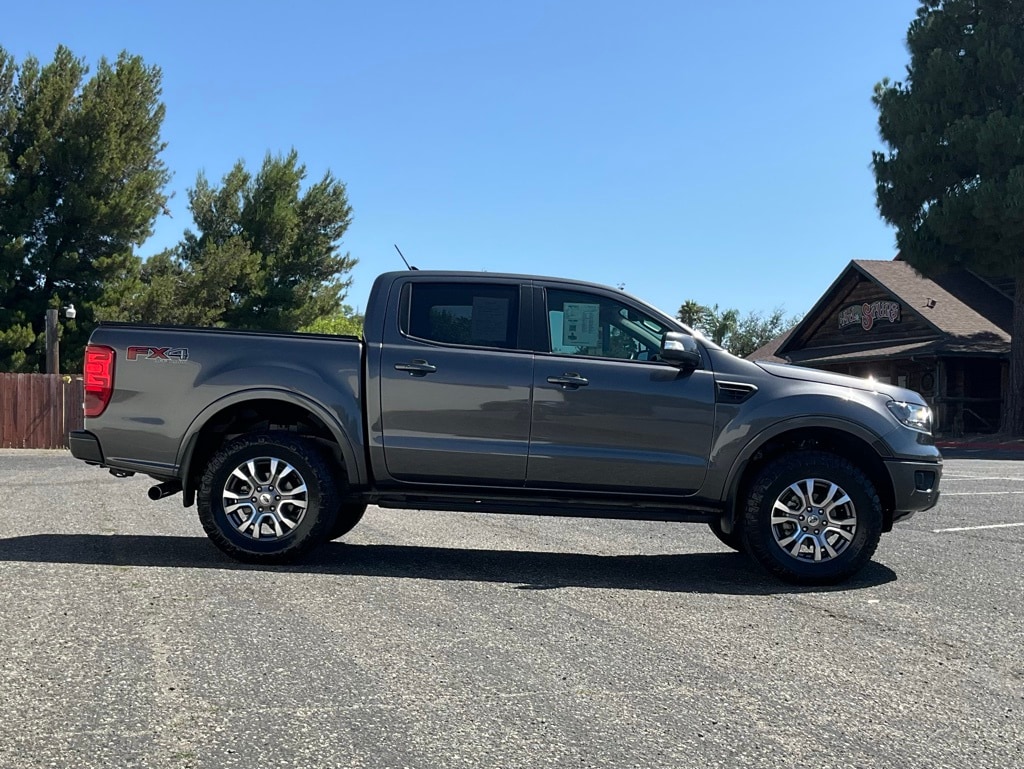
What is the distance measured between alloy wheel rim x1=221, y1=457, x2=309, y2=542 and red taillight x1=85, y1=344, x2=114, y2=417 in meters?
1.02

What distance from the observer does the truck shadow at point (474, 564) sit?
6.09 meters

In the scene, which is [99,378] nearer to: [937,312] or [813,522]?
[813,522]

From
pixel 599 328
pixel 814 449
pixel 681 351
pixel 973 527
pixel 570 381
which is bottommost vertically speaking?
pixel 973 527

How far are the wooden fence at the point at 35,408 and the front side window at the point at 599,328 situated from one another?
22.2 metres

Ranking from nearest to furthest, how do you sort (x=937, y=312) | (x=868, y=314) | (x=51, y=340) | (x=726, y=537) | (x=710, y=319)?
1. (x=726, y=537)
2. (x=51, y=340)
3. (x=937, y=312)
4. (x=868, y=314)
5. (x=710, y=319)

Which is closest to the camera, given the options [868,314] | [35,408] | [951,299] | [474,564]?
[474,564]

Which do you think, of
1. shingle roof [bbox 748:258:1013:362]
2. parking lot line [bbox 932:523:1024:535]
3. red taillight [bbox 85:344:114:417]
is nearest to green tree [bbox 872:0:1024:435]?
shingle roof [bbox 748:258:1013:362]

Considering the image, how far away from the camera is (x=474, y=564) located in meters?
6.64

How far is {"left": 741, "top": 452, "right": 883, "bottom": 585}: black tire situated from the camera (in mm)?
6133

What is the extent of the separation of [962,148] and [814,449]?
27.5 metres

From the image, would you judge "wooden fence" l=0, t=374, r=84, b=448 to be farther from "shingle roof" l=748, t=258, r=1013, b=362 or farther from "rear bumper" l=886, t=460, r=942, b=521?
"shingle roof" l=748, t=258, r=1013, b=362

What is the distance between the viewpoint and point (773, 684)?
3955 millimetres

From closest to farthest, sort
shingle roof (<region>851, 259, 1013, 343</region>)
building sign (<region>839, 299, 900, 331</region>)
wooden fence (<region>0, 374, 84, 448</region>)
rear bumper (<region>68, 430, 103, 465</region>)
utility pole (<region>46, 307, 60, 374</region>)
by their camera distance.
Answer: rear bumper (<region>68, 430, 103, 465</region>), wooden fence (<region>0, 374, 84, 448</region>), utility pole (<region>46, 307, 60, 374</region>), shingle roof (<region>851, 259, 1013, 343</region>), building sign (<region>839, 299, 900, 331</region>)

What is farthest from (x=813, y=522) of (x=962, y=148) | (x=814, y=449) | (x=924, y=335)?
(x=924, y=335)
